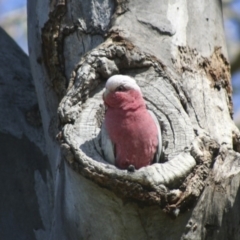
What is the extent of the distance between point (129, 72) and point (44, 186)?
2.59 feet

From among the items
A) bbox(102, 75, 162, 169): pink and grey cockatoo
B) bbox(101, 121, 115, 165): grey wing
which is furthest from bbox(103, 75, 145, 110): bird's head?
bbox(101, 121, 115, 165): grey wing

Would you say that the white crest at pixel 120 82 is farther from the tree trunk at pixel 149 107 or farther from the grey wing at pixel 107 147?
the grey wing at pixel 107 147

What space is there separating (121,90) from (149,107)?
123mm

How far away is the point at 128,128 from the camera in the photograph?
283cm

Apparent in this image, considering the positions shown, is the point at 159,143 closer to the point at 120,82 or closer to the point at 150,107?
the point at 150,107

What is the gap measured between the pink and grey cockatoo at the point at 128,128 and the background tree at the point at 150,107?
0.04 metres

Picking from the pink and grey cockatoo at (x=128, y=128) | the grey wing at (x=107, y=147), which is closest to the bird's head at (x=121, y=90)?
the pink and grey cockatoo at (x=128, y=128)

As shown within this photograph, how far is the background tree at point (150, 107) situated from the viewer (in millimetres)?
2340

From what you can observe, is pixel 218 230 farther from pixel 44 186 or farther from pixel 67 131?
pixel 44 186

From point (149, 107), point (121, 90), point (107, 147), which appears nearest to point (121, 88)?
point (121, 90)

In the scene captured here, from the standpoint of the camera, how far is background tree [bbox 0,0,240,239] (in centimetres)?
234

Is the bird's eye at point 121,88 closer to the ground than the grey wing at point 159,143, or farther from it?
farther from it

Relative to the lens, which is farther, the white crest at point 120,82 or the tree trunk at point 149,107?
the white crest at point 120,82

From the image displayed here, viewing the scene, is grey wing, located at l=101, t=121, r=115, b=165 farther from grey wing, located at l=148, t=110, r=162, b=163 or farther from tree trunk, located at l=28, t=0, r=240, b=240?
grey wing, located at l=148, t=110, r=162, b=163
